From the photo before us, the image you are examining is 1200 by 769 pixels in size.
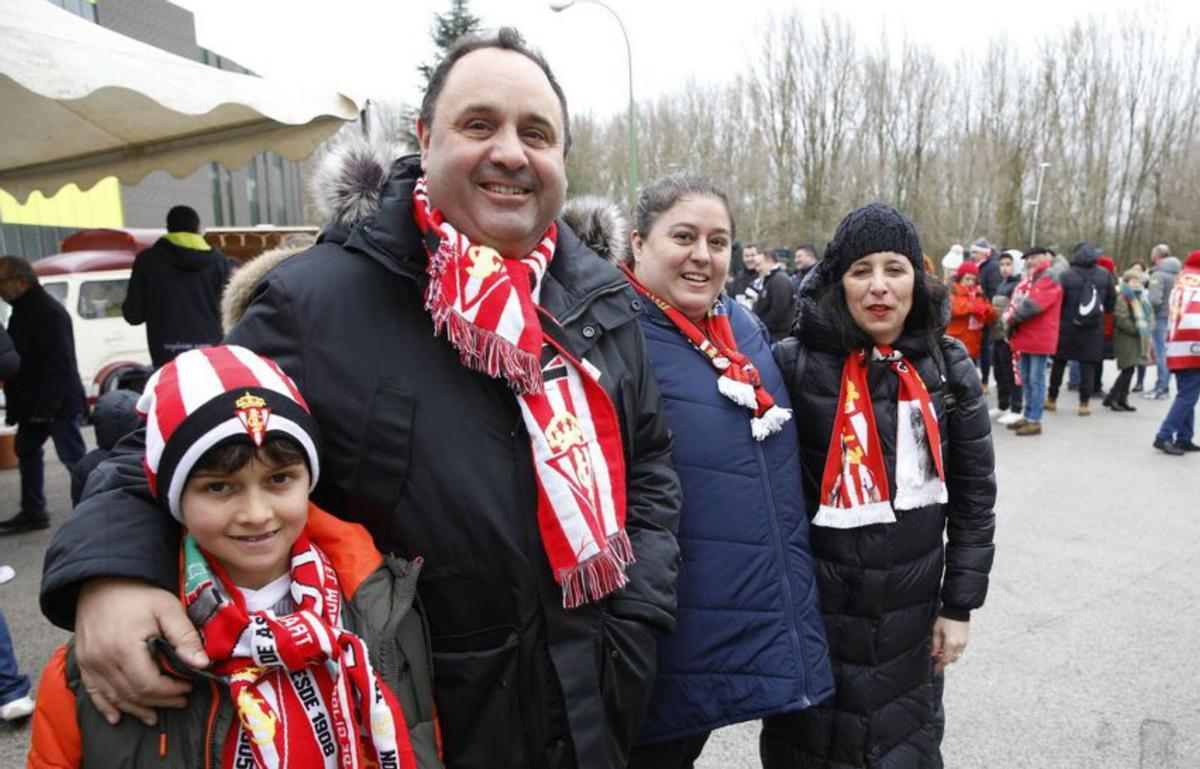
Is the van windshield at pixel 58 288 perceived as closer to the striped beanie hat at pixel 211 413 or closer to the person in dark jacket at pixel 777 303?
the person in dark jacket at pixel 777 303

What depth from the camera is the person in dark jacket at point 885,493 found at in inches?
79.7

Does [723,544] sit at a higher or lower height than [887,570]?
higher

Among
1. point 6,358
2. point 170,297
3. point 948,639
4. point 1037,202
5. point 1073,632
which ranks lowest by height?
point 1073,632

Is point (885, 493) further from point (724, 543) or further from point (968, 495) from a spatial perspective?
Answer: point (724, 543)

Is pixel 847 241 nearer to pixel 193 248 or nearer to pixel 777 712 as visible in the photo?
pixel 777 712

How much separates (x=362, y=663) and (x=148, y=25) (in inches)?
1070

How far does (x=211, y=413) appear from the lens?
121 cm

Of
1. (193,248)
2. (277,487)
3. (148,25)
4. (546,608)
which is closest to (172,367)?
(277,487)

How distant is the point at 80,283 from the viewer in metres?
10.3

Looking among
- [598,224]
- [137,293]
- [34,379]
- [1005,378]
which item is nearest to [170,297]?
[137,293]

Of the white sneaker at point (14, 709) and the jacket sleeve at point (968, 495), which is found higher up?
the jacket sleeve at point (968, 495)

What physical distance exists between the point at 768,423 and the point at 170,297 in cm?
582

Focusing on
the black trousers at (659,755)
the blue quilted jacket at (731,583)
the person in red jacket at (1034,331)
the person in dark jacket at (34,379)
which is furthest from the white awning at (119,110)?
the person in red jacket at (1034,331)

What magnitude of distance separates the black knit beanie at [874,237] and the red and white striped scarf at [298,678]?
1.58 m
